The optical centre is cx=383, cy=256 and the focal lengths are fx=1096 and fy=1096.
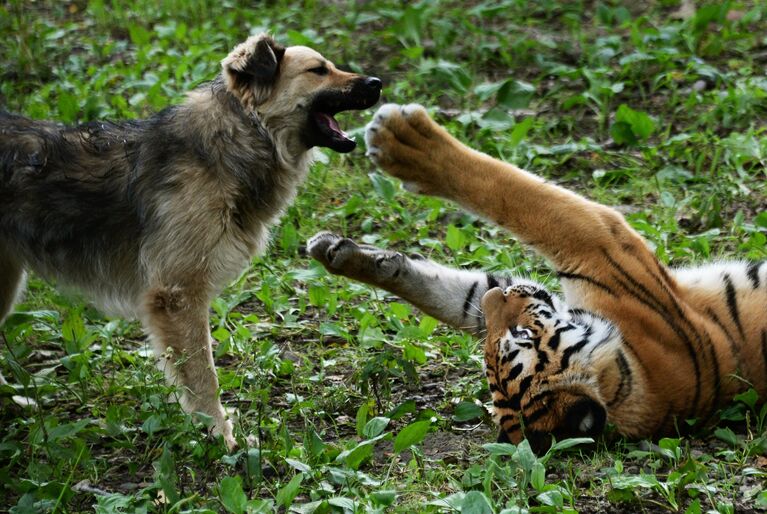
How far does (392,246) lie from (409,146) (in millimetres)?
1331

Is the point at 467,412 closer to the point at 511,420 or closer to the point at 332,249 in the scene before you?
the point at 511,420

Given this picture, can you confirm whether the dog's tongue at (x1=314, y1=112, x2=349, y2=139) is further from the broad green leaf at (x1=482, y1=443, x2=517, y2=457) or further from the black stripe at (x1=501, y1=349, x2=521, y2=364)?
the broad green leaf at (x1=482, y1=443, x2=517, y2=457)

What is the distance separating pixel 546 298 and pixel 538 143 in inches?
112

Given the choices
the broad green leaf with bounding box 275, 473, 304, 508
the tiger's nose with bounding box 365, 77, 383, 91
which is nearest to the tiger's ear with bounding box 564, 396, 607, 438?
the broad green leaf with bounding box 275, 473, 304, 508

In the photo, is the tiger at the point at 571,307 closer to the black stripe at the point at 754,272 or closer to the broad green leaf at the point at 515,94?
the black stripe at the point at 754,272

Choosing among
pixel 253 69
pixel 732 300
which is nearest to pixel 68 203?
pixel 253 69

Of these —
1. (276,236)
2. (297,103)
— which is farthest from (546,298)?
(276,236)

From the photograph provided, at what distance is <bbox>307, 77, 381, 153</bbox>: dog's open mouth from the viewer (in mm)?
4852

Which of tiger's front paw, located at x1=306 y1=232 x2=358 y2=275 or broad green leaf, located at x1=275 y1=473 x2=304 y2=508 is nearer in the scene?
broad green leaf, located at x1=275 y1=473 x2=304 y2=508

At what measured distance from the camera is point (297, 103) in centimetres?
484

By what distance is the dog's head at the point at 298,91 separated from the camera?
4.79 metres

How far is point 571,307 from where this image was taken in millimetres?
4363

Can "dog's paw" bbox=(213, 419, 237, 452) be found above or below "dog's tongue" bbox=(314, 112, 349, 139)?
below

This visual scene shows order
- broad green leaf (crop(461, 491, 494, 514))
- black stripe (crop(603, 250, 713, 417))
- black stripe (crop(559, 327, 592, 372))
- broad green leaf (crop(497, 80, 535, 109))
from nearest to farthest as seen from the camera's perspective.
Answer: broad green leaf (crop(461, 491, 494, 514)) < black stripe (crop(559, 327, 592, 372)) < black stripe (crop(603, 250, 713, 417)) < broad green leaf (crop(497, 80, 535, 109))
